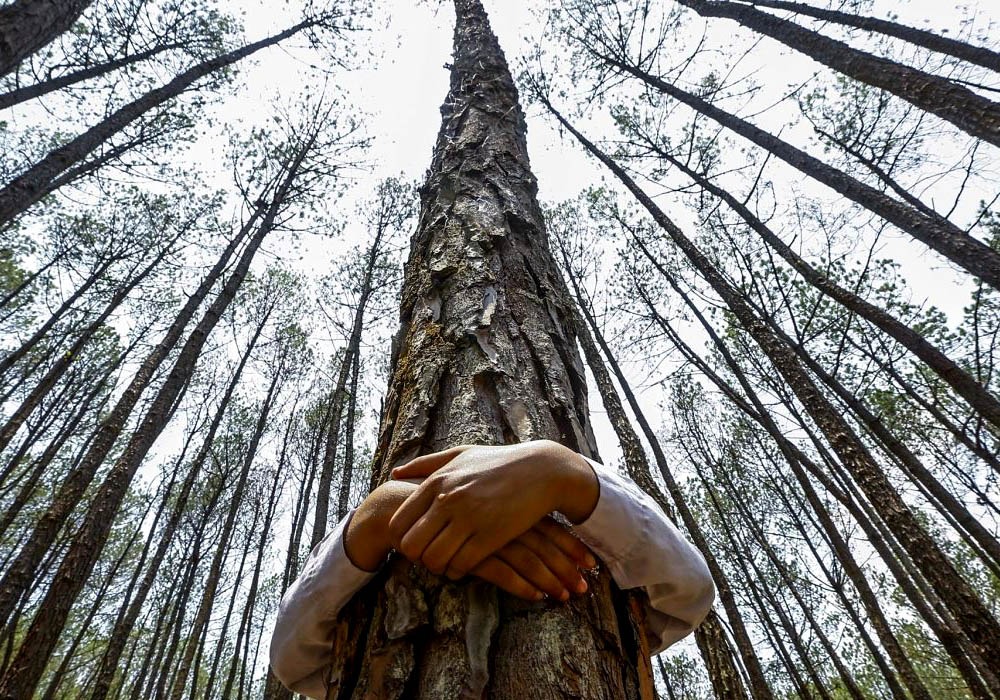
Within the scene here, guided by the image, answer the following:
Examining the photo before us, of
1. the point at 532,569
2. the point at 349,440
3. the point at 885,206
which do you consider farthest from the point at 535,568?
the point at 349,440

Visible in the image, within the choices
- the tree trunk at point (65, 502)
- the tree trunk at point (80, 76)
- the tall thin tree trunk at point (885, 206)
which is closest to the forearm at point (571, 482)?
the tall thin tree trunk at point (885, 206)

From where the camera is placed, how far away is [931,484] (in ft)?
26.2

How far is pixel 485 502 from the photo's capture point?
75 centimetres

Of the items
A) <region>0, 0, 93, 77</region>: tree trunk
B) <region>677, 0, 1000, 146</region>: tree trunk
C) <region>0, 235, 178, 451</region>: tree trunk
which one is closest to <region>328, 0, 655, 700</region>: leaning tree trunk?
<region>0, 0, 93, 77</region>: tree trunk

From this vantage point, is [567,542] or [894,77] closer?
[567,542]

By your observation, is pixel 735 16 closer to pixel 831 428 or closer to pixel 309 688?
pixel 831 428

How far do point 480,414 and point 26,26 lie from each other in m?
4.71

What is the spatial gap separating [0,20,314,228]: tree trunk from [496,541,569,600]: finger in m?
6.30

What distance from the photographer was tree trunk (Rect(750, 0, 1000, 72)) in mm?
5754

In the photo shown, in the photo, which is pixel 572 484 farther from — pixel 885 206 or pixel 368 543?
pixel 885 206

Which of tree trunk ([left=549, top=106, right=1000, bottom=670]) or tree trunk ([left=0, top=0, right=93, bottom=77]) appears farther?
tree trunk ([left=549, top=106, right=1000, bottom=670])

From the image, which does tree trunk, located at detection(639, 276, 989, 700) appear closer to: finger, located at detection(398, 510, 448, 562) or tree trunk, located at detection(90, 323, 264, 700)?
finger, located at detection(398, 510, 448, 562)

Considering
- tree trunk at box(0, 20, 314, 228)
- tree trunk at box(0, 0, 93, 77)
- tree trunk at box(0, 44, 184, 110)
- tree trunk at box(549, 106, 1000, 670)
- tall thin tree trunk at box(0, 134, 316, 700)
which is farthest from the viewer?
tree trunk at box(0, 44, 184, 110)

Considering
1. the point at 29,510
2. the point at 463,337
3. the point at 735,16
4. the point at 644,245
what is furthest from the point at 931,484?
the point at 29,510
